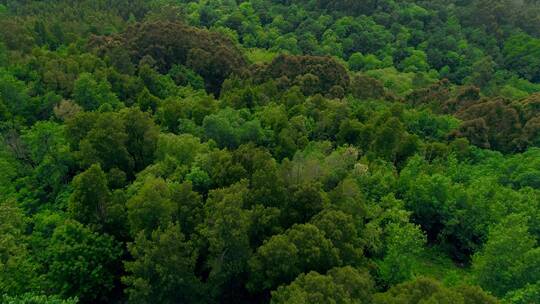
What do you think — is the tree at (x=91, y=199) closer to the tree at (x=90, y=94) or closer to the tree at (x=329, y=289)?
A: the tree at (x=329, y=289)

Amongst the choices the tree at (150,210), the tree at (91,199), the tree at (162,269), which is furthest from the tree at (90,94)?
the tree at (162,269)

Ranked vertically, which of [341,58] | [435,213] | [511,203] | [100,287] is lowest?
[341,58]

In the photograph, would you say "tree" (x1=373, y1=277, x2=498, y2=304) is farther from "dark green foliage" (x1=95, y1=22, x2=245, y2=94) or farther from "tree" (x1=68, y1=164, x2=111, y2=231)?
"dark green foliage" (x1=95, y1=22, x2=245, y2=94)

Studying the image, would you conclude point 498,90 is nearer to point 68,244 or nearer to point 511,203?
point 511,203

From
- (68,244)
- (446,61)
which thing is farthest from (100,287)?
(446,61)

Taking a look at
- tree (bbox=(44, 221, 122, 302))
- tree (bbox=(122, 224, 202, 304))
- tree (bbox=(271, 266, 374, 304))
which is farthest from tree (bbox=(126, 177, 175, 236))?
tree (bbox=(271, 266, 374, 304))

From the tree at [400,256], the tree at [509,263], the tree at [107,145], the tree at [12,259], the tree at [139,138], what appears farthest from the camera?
the tree at [139,138]
